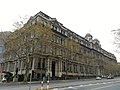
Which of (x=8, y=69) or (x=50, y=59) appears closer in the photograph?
(x=50, y=59)

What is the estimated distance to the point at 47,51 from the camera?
205ft

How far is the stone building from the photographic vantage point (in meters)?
46.9

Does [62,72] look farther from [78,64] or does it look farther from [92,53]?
[92,53]

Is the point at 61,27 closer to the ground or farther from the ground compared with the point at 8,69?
farther from the ground

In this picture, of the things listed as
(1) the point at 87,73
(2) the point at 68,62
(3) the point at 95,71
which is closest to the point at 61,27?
(2) the point at 68,62

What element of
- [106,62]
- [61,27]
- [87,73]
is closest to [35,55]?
[61,27]

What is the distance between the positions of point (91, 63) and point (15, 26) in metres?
60.0

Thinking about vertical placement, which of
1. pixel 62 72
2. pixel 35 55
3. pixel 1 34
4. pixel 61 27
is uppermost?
pixel 61 27

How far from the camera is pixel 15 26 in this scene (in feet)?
149

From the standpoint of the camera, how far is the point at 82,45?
9031cm

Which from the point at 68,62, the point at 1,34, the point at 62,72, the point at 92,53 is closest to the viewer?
the point at 1,34

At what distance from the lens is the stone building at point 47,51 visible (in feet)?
154

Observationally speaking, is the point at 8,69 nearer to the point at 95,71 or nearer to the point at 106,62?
the point at 95,71

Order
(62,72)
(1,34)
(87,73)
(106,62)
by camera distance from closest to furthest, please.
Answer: (1,34)
(62,72)
(87,73)
(106,62)
